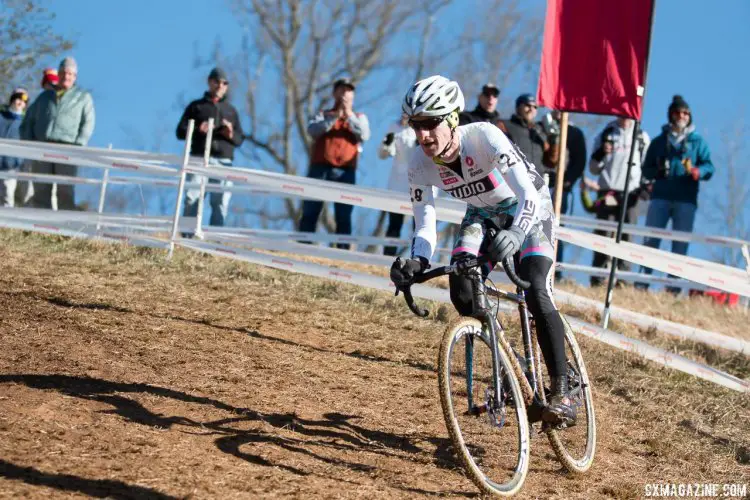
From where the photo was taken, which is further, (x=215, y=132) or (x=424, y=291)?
(x=215, y=132)

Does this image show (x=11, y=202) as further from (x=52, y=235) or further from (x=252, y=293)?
(x=252, y=293)

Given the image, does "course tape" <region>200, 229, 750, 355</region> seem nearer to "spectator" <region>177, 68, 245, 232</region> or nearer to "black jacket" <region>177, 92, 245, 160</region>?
"spectator" <region>177, 68, 245, 232</region>

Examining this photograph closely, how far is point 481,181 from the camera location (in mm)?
6402

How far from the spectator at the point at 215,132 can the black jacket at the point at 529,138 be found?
3.45 m

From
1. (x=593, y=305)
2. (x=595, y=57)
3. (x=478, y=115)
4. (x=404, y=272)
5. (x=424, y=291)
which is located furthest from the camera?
(x=478, y=115)

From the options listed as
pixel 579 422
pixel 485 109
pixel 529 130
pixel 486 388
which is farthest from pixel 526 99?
pixel 486 388

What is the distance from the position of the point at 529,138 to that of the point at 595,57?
1876 mm

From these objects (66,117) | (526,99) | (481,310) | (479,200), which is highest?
(526,99)

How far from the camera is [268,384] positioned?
7664mm

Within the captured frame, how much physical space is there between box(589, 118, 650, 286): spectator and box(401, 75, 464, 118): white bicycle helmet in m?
7.46

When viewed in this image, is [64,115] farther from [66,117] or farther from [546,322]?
[546,322]

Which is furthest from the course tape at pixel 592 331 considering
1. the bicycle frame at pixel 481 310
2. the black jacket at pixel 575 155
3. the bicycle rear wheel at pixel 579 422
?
the bicycle frame at pixel 481 310

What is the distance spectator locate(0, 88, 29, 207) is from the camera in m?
14.3

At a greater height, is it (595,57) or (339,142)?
(595,57)
